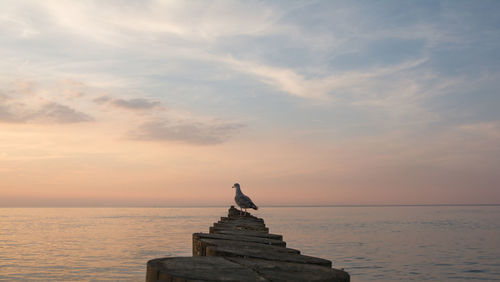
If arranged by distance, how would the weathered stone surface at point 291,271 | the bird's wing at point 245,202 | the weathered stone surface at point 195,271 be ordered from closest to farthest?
the weathered stone surface at point 195,271, the weathered stone surface at point 291,271, the bird's wing at point 245,202

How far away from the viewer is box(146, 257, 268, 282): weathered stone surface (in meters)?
→ 2.71

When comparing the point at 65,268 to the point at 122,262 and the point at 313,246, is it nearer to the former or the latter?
the point at 122,262

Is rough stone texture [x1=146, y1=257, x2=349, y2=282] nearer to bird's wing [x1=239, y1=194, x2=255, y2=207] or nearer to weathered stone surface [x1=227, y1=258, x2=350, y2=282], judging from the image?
weathered stone surface [x1=227, y1=258, x2=350, y2=282]

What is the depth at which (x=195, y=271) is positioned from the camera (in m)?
2.85

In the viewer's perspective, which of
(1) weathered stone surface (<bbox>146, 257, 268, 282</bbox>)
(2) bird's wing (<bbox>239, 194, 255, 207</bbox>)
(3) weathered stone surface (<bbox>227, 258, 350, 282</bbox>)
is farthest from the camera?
(2) bird's wing (<bbox>239, 194, 255, 207</bbox>)

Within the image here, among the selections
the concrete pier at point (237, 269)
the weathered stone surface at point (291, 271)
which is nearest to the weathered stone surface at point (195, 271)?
the concrete pier at point (237, 269)

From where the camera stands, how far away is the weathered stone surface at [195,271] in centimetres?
271

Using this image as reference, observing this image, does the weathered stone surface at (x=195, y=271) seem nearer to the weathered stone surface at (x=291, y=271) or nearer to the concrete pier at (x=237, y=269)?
the concrete pier at (x=237, y=269)

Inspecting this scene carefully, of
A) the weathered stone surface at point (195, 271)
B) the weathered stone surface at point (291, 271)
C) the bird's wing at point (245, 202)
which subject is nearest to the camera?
the weathered stone surface at point (195, 271)

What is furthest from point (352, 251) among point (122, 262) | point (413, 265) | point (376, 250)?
point (122, 262)

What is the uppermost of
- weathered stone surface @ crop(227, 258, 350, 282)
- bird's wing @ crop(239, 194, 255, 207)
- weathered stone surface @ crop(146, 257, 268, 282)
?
bird's wing @ crop(239, 194, 255, 207)

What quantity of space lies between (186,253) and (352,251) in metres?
11.8

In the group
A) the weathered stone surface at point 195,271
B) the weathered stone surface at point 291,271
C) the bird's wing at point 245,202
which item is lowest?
the weathered stone surface at point 291,271

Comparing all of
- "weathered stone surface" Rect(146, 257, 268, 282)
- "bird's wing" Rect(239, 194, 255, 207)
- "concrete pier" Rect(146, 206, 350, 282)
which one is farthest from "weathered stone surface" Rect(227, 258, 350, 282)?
"bird's wing" Rect(239, 194, 255, 207)
